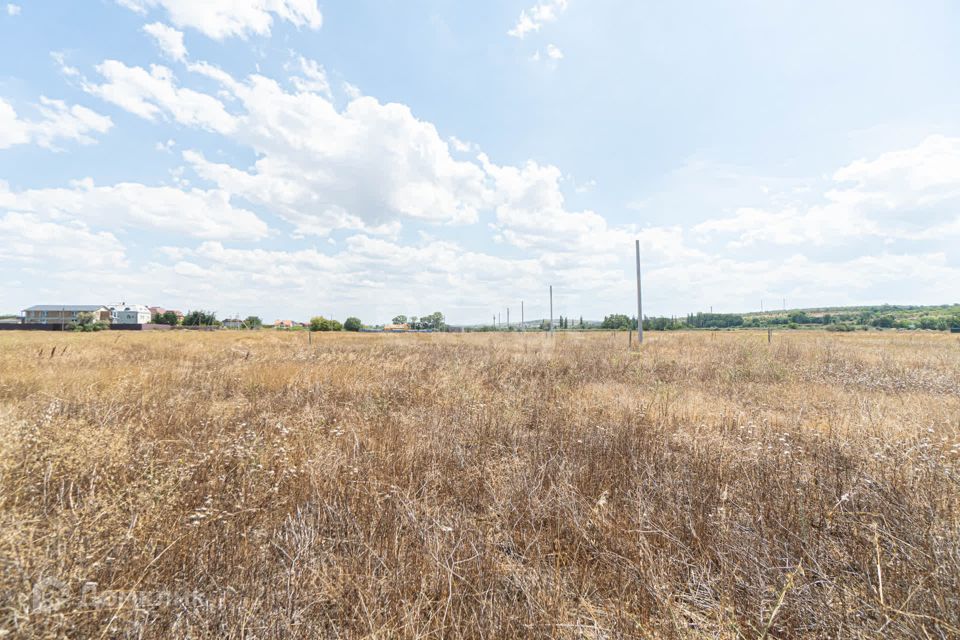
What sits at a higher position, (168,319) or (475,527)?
(168,319)

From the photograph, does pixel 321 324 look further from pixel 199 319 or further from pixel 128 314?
pixel 128 314

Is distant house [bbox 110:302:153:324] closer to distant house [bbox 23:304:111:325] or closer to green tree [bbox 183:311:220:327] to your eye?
distant house [bbox 23:304:111:325]

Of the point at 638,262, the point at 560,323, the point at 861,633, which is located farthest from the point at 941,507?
the point at 560,323

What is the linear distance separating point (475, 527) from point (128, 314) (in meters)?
129

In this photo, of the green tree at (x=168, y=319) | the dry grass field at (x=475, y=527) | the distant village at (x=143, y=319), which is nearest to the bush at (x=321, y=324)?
the distant village at (x=143, y=319)

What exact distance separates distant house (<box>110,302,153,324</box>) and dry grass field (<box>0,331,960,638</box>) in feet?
403

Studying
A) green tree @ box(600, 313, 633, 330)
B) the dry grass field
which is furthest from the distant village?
the dry grass field

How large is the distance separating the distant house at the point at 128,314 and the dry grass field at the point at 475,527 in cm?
12276

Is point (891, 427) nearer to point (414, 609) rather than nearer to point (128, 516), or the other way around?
point (414, 609)

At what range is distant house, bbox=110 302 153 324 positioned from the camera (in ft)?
294

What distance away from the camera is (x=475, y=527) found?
7.71 feet

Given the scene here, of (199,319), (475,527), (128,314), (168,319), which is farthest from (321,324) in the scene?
(475,527)

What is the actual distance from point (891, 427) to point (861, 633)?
4.38m

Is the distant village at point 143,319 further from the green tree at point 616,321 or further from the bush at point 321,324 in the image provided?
the green tree at point 616,321
